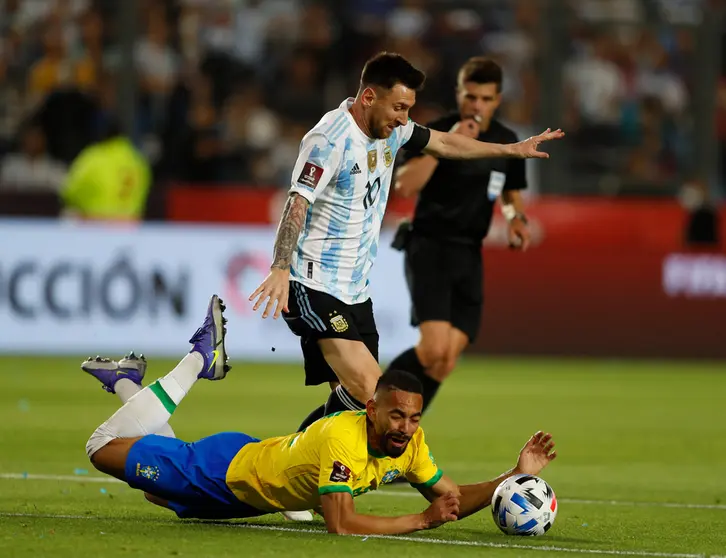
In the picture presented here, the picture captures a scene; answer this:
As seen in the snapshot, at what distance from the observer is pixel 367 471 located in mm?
6285

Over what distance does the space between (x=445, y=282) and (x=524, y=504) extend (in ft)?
10.9

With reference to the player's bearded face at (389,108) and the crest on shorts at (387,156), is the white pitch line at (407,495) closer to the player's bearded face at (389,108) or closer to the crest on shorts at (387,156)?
the crest on shorts at (387,156)

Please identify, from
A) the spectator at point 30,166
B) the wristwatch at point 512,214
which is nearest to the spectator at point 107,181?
the spectator at point 30,166

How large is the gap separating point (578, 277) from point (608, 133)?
10.4 ft

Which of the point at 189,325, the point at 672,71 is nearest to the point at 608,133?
the point at 672,71

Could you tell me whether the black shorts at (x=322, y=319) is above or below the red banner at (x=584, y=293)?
above

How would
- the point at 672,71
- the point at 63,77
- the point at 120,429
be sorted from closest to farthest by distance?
the point at 120,429
the point at 63,77
the point at 672,71

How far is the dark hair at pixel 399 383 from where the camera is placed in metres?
6.09

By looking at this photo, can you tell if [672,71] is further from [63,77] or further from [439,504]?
[439,504]

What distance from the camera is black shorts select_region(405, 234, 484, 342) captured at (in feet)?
31.6

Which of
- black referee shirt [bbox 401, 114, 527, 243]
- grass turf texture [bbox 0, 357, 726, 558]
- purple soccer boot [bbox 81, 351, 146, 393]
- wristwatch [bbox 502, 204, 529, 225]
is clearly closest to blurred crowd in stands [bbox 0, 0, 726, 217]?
grass turf texture [bbox 0, 357, 726, 558]

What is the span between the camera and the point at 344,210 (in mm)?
7297

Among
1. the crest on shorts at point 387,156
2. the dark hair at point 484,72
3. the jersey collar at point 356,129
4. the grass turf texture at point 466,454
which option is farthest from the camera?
the dark hair at point 484,72

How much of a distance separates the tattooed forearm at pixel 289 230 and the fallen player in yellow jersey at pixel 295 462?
27.0 inches
